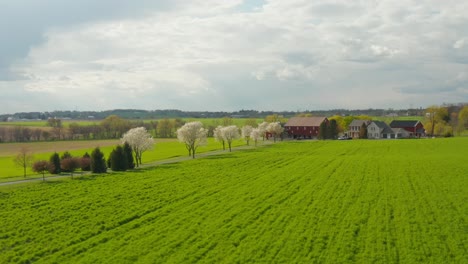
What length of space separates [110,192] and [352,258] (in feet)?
87.4

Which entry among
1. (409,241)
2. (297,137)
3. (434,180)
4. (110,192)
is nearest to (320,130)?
(297,137)

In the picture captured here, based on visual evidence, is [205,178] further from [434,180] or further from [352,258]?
[352,258]

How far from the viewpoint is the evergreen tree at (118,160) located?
63.1 meters

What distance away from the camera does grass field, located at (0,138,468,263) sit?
21.9 m

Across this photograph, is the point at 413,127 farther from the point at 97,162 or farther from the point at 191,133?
the point at 97,162

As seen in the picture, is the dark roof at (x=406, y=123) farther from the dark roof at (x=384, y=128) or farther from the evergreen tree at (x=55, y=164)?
the evergreen tree at (x=55, y=164)

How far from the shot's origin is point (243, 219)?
2861 cm

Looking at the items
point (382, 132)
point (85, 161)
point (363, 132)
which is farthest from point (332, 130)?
point (85, 161)

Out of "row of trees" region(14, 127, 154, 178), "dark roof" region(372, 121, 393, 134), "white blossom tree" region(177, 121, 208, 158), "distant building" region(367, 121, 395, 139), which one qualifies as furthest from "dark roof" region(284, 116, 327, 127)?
"row of trees" region(14, 127, 154, 178)

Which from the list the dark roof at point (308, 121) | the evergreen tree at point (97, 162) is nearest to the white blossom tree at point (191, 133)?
the evergreen tree at point (97, 162)

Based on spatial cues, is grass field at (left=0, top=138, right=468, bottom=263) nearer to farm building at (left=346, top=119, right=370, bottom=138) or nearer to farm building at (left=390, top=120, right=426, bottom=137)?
farm building at (left=346, top=119, right=370, bottom=138)

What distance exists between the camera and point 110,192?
134 ft

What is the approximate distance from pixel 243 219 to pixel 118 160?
128 ft

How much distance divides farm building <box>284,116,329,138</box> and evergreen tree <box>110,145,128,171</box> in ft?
283
